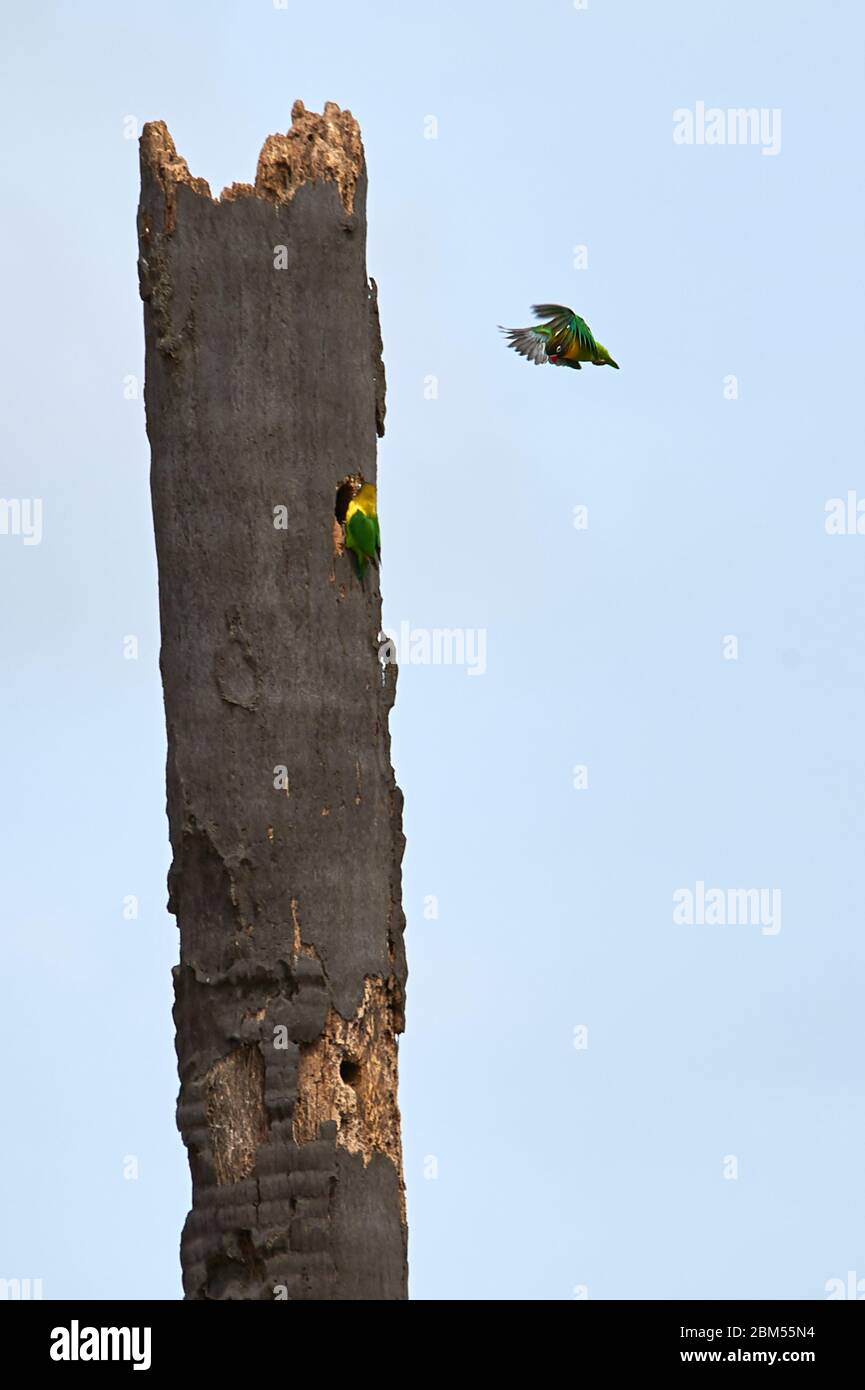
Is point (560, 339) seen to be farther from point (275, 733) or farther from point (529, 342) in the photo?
point (275, 733)

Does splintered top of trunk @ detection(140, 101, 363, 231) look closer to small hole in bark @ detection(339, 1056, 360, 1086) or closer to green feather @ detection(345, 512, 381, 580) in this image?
green feather @ detection(345, 512, 381, 580)

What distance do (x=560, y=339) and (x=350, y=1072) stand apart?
3.44 m

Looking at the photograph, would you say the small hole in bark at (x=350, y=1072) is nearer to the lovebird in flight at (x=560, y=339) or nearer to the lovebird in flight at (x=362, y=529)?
the lovebird in flight at (x=362, y=529)

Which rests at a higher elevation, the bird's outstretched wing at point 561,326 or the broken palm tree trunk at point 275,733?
the bird's outstretched wing at point 561,326

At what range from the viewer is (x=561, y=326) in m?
9.55

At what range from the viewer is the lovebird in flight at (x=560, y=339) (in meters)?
9.55

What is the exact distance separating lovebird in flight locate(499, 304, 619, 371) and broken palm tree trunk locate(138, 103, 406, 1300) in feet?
3.55

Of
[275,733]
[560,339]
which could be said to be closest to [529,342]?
[560,339]

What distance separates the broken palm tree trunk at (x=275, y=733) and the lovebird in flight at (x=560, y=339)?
1083 mm

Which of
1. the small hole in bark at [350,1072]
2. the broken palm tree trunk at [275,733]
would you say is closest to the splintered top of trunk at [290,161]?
the broken palm tree trunk at [275,733]


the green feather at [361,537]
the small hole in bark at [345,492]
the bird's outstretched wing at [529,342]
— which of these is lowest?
the green feather at [361,537]

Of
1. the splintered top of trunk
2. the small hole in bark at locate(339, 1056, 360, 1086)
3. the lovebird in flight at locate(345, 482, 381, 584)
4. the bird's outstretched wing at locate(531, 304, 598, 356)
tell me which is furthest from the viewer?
the bird's outstretched wing at locate(531, 304, 598, 356)

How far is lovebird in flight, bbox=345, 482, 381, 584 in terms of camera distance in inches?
334

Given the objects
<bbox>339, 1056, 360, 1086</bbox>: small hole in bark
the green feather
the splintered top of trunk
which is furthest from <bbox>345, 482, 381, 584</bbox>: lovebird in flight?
<bbox>339, 1056, 360, 1086</bbox>: small hole in bark
